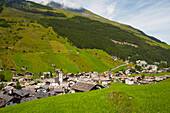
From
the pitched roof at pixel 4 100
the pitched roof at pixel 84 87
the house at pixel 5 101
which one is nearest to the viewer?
the pitched roof at pixel 84 87

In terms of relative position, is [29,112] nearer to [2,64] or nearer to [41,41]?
[2,64]

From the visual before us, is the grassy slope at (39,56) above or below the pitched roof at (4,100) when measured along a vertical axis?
above

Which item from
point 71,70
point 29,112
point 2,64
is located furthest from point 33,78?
point 29,112

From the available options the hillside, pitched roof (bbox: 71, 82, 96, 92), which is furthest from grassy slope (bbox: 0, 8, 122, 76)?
pitched roof (bbox: 71, 82, 96, 92)

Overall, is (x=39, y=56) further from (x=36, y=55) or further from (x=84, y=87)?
(x=84, y=87)

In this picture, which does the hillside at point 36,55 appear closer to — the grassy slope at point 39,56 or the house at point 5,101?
the grassy slope at point 39,56

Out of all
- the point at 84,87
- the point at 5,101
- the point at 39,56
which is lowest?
the point at 5,101

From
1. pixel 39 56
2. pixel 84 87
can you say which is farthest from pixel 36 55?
pixel 84 87

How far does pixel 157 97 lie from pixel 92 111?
9978 millimetres

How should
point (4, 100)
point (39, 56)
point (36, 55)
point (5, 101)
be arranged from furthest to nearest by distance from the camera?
1. point (39, 56)
2. point (36, 55)
3. point (4, 100)
4. point (5, 101)

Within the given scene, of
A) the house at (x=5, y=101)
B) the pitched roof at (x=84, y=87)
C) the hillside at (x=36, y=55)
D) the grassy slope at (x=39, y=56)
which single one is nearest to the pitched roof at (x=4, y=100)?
the house at (x=5, y=101)

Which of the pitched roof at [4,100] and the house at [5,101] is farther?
the house at [5,101]

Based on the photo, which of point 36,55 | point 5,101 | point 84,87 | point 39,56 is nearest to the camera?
point 84,87

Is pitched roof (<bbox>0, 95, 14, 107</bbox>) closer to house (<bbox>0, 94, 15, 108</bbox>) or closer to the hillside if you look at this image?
house (<bbox>0, 94, 15, 108</bbox>)
